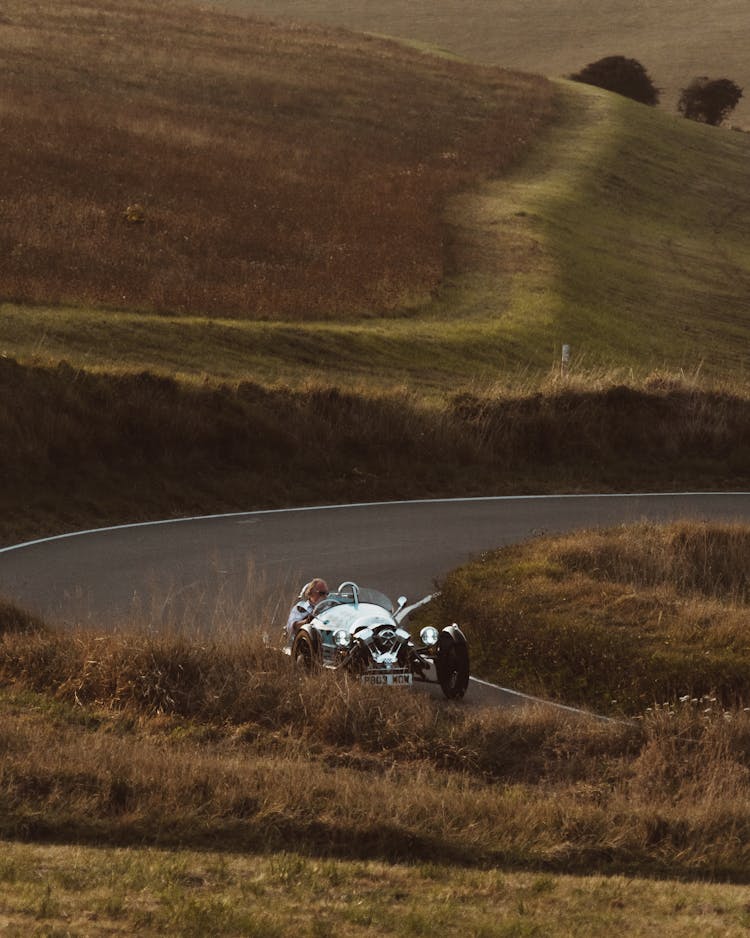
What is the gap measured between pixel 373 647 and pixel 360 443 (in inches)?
537

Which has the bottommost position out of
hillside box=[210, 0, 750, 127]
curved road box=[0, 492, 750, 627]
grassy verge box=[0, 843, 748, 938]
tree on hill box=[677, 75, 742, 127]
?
curved road box=[0, 492, 750, 627]

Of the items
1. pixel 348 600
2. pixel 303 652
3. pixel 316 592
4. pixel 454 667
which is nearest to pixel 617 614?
pixel 454 667

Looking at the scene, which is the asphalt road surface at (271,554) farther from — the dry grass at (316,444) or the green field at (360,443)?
the green field at (360,443)

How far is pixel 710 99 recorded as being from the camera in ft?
327

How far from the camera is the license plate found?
14.3m

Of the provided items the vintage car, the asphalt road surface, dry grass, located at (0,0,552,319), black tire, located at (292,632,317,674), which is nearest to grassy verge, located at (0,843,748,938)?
the vintage car

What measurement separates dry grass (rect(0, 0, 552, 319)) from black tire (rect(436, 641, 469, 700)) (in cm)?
2214

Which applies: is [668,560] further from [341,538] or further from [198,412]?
[198,412]

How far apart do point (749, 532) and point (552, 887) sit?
13.0 m

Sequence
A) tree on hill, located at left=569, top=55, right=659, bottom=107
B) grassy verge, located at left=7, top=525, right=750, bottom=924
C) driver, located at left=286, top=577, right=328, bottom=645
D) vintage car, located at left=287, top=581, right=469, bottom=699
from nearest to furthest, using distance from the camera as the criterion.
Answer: grassy verge, located at left=7, top=525, right=750, bottom=924 → vintage car, located at left=287, top=581, right=469, bottom=699 → driver, located at left=286, top=577, right=328, bottom=645 → tree on hill, located at left=569, top=55, right=659, bottom=107

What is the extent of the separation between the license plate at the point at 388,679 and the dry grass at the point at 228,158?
2241 cm

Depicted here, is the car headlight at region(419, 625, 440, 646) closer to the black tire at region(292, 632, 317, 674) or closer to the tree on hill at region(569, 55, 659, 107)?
the black tire at region(292, 632, 317, 674)

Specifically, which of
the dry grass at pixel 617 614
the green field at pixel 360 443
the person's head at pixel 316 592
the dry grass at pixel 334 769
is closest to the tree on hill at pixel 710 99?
the green field at pixel 360 443

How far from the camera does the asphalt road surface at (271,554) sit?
18.3 m
